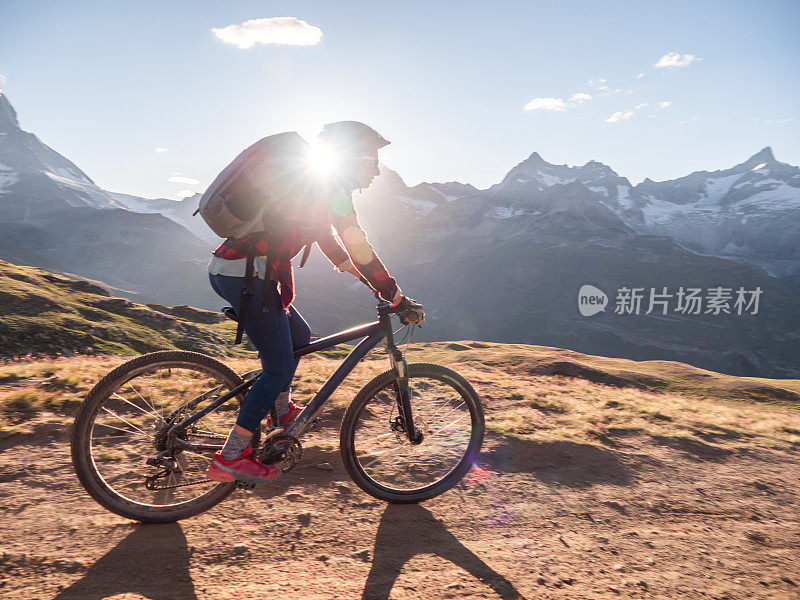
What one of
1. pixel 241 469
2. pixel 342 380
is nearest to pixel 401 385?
pixel 342 380

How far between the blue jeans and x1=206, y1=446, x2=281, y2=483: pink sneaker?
1.04 feet

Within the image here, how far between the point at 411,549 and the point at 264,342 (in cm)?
244

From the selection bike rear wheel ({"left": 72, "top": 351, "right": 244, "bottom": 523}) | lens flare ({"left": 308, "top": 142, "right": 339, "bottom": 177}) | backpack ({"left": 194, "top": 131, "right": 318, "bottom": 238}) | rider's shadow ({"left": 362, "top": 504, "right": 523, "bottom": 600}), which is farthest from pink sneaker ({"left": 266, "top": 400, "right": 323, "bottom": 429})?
lens flare ({"left": 308, "top": 142, "right": 339, "bottom": 177})

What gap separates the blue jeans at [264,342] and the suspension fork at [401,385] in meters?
1.14

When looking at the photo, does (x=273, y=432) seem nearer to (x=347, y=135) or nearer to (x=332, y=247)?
(x=332, y=247)

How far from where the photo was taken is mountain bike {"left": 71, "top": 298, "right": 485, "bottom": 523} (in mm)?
3982

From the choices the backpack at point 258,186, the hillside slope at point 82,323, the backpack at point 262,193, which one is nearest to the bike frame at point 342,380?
the backpack at point 262,193

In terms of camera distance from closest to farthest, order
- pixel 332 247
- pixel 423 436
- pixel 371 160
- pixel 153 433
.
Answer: pixel 371 160 → pixel 153 433 → pixel 332 247 → pixel 423 436

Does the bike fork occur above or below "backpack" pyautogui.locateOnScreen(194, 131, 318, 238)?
below

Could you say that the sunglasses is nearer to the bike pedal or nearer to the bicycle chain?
the bike pedal

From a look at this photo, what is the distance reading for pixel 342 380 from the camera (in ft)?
15.6

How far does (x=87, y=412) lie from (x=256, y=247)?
2.16m

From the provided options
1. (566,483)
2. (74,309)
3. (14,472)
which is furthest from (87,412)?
(74,309)

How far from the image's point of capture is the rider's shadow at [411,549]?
3442 mm
